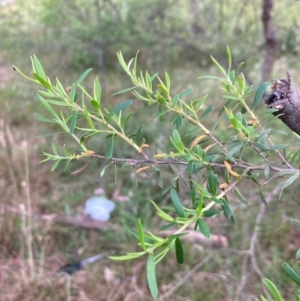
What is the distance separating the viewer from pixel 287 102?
428mm

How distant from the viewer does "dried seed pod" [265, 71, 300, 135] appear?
0.43 metres

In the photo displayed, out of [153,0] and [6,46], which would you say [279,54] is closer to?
[153,0]

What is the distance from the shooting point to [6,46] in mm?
2285

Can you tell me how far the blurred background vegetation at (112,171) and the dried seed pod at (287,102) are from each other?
1.55ft

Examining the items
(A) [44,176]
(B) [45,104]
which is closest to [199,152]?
(B) [45,104]

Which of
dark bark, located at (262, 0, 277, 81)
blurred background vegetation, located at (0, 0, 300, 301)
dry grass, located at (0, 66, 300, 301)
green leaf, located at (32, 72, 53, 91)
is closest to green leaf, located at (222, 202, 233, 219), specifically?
green leaf, located at (32, 72, 53, 91)

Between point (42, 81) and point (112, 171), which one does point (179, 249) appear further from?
point (112, 171)

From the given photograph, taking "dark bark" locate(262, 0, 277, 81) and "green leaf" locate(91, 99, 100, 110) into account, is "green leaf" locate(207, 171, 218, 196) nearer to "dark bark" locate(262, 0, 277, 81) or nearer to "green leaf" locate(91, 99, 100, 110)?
"green leaf" locate(91, 99, 100, 110)

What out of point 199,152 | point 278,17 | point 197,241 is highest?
point 199,152

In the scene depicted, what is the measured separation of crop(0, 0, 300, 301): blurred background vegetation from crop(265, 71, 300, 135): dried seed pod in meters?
0.47

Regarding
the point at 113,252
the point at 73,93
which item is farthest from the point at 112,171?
the point at 73,93

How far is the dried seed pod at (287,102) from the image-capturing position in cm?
43

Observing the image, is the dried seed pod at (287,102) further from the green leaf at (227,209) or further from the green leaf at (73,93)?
the green leaf at (73,93)

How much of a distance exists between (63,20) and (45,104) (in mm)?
1995
